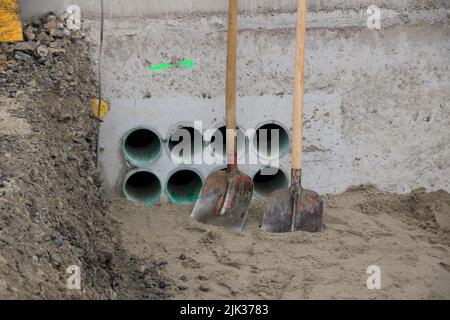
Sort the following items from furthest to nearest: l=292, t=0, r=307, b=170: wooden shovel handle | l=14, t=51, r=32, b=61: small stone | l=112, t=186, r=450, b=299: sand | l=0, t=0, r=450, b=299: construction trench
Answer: l=14, t=51, r=32, b=61: small stone, l=292, t=0, r=307, b=170: wooden shovel handle, l=0, t=0, r=450, b=299: construction trench, l=112, t=186, r=450, b=299: sand

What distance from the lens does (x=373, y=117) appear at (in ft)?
19.7

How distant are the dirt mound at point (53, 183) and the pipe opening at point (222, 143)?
89 cm

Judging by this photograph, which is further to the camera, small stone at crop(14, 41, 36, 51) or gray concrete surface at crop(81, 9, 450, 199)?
gray concrete surface at crop(81, 9, 450, 199)

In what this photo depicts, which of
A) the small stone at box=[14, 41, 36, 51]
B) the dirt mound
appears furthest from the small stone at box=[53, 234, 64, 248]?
the small stone at box=[14, 41, 36, 51]

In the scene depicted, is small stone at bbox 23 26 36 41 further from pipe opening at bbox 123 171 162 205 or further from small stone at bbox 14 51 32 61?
pipe opening at bbox 123 171 162 205

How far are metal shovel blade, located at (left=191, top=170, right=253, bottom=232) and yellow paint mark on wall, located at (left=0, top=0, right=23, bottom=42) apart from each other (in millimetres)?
1577

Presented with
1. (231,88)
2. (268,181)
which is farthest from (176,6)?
(268,181)

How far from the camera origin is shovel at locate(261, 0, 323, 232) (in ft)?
Result: 17.7

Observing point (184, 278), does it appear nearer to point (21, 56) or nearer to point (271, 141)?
point (271, 141)

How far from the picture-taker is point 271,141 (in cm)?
602

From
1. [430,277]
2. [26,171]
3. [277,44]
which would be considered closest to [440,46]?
[277,44]

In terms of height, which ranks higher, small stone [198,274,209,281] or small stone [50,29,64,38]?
small stone [50,29,64,38]

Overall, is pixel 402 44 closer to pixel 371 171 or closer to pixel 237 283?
pixel 371 171

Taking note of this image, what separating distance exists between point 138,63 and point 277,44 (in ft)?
3.14
